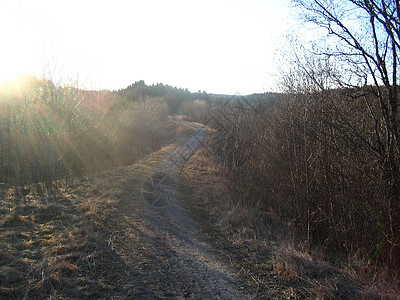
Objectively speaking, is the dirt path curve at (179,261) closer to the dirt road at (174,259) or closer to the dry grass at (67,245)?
the dirt road at (174,259)

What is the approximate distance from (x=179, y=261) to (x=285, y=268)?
61.2 inches

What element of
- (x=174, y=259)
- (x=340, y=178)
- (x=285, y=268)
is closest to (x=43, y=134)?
(x=174, y=259)

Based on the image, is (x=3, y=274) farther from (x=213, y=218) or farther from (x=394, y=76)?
(x=394, y=76)

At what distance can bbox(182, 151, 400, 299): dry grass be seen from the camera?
11.8 feet

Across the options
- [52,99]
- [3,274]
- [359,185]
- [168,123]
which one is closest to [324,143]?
[359,185]

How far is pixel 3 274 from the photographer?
348 cm

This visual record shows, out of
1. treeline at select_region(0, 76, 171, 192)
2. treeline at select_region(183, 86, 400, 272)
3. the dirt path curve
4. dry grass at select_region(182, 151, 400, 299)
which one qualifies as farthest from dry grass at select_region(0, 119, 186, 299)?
treeline at select_region(183, 86, 400, 272)

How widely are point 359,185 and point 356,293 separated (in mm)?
2744

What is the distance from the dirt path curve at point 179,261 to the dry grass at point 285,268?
46cm

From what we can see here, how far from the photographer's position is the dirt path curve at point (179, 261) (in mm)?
3760

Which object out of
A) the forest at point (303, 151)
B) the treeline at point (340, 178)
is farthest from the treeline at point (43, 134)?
the treeline at point (340, 178)

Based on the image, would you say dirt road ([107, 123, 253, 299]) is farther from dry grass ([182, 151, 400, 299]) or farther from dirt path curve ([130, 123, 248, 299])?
dry grass ([182, 151, 400, 299])

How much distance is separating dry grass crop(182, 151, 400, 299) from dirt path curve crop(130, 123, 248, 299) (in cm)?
46

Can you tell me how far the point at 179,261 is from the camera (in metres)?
4.60
